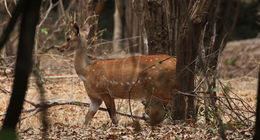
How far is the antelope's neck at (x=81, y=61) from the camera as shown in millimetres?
8922

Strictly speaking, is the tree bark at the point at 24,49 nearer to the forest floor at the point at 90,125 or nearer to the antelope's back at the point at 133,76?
the forest floor at the point at 90,125

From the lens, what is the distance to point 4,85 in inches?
466

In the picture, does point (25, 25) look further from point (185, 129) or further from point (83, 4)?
point (83, 4)

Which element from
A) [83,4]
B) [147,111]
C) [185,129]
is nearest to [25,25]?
[185,129]

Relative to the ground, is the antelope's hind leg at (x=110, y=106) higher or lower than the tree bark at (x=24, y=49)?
lower

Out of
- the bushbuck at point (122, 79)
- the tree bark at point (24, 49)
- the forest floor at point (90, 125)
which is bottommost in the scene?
the forest floor at point (90, 125)

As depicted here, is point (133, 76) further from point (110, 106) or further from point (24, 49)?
point (24, 49)

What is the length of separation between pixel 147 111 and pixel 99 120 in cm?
167

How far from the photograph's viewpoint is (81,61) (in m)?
9.01

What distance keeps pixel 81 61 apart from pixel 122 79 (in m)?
1.13

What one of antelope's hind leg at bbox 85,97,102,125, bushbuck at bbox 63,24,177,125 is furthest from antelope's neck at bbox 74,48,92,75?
antelope's hind leg at bbox 85,97,102,125

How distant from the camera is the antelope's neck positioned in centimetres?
892

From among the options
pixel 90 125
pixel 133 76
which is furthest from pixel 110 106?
pixel 133 76

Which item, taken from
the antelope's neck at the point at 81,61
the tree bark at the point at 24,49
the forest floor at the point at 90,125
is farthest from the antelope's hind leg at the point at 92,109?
the tree bark at the point at 24,49
